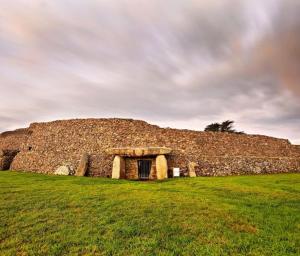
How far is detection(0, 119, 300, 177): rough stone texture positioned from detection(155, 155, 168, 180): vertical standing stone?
1.68 metres

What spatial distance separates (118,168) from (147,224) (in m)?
12.6

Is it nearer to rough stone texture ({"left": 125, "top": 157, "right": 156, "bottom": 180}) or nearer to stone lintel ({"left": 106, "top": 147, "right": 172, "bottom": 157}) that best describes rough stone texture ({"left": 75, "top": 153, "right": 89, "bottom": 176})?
stone lintel ({"left": 106, "top": 147, "right": 172, "bottom": 157})

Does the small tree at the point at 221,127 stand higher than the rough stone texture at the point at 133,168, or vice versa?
the small tree at the point at 221,127

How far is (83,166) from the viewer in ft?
65.5

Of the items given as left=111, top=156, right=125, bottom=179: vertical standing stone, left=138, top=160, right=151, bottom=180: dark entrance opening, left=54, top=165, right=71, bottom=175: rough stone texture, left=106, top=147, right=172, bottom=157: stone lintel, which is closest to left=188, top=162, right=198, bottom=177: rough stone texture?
left=106, top=147, right=172, bottom=157: stone lintel

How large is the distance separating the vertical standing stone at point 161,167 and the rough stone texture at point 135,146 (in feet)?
5.52

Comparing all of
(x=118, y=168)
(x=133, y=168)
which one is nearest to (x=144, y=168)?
(x=133, y=168)

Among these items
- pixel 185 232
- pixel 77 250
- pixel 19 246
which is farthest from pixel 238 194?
pixel 19 246

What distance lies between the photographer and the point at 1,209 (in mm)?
7609

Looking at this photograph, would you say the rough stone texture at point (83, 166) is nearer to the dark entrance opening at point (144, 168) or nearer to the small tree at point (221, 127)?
the dark entrance opening at point (144, 168)

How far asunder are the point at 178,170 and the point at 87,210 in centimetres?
1261

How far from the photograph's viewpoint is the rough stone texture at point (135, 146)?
2144 cm

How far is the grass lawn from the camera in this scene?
5094 mm

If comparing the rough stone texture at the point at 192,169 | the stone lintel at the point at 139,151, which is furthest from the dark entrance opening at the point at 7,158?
the rough stone texture at the point at 192,169
